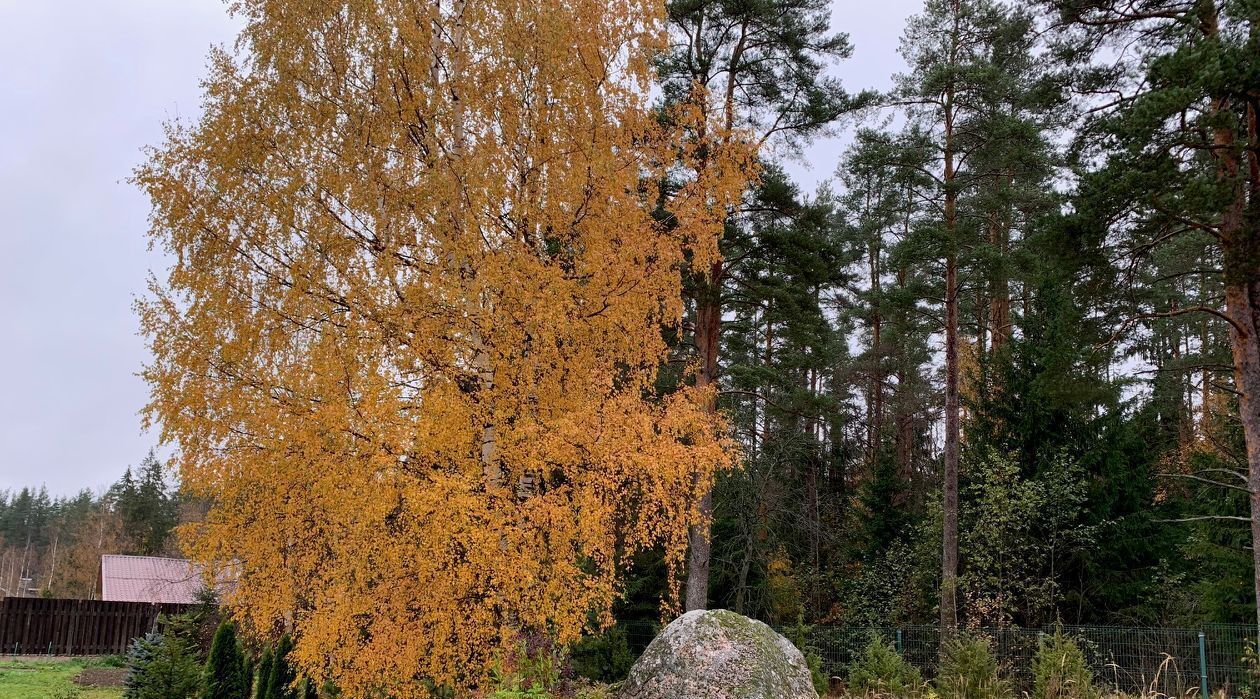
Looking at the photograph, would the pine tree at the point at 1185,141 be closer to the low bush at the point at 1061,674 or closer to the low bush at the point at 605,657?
the low bush at the point at 1061,674

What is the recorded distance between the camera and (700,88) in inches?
323

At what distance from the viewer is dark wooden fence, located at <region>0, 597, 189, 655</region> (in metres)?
20.5

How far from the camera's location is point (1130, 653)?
12.8 m

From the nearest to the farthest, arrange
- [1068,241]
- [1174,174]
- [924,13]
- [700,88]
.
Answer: [700,88], [1174,174], [1068,241], [924,13]

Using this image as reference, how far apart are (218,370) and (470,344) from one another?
215 cm

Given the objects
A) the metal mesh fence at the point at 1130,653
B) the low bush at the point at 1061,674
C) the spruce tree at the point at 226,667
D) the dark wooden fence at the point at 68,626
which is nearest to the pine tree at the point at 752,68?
the metal mesh fence at the point at 1130,653

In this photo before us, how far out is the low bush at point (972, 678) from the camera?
9.73 meters

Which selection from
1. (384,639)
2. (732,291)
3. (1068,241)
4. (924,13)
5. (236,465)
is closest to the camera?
(384,639)

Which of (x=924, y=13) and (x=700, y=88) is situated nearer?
(x=700, y=88)

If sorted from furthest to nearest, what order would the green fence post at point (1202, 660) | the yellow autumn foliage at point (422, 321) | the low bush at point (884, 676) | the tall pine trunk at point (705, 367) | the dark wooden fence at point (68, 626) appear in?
the dark wooden fence at point (68, 626) → the tall pine trunk at point (705, 367) → the green fence post at point (1202, 660) → the low bush at point (884, 676) → the yellow autumn foliage at point (422, 321)

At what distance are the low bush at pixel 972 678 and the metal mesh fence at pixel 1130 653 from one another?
0.98m

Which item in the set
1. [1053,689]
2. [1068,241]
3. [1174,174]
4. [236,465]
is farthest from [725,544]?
[236,465]

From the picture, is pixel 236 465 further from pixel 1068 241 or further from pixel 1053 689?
pixel 1068 241

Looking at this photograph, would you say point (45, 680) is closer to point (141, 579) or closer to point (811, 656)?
point (141, 579)
